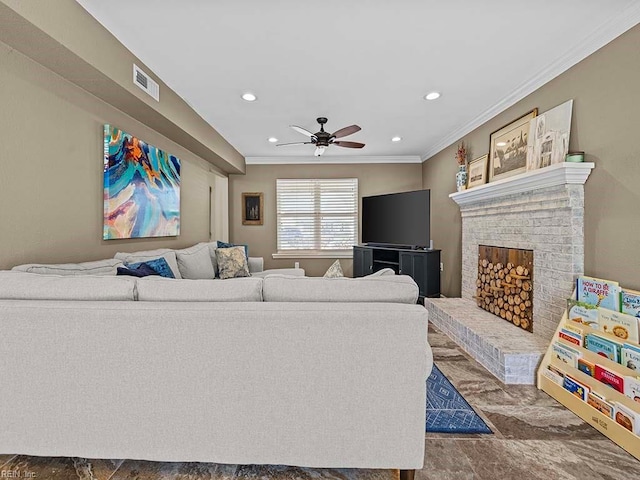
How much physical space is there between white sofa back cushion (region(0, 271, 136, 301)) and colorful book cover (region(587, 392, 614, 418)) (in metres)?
2.52

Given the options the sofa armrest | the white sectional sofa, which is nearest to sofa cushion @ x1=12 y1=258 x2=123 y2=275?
the white sectional sofa

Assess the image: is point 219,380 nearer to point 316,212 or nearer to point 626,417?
point 626,417

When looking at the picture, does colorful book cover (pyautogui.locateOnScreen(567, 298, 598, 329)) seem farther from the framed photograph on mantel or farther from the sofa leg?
the sofa leg

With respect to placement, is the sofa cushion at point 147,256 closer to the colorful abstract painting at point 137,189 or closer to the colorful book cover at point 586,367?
the colorful abstract painting at point 137,189

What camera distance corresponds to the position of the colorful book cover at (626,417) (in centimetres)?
160

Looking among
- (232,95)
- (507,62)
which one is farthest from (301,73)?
(507,62)

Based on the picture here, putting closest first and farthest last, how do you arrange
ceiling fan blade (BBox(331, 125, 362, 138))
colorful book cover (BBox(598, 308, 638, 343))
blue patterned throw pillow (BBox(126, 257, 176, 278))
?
colorful book cover (BBox(598, 308, 638, 343)), blue patterned throw pillow (BBox(126, 257, 176, 278)), ceiling fan blade (BBox(331, 125, 362, 138))

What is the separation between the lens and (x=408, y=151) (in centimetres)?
557

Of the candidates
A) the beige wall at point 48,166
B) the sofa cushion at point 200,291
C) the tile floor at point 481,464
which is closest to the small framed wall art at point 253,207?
the beige wall at point 48,166

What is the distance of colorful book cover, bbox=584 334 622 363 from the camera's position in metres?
1.85

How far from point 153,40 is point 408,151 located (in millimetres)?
4260

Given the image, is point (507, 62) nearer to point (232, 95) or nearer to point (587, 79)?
point (587, 79)

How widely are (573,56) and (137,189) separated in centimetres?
376

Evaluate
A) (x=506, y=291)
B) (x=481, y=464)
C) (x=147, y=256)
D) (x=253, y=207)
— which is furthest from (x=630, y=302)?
(x=253, y=207)
